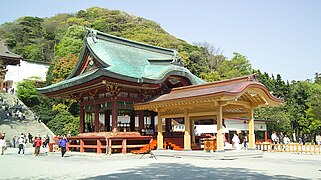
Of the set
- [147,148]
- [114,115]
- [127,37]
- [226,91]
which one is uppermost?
[127,37]

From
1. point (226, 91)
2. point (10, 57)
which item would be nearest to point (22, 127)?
point (10, 57)

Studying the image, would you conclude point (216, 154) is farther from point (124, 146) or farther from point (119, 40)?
point (119, 40)

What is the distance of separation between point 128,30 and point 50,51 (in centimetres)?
2029

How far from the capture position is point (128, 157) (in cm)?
1931

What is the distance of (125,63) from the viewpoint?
2273 cm

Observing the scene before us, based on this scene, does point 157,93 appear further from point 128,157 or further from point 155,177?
point 155,177

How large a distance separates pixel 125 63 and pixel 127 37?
5570 cm

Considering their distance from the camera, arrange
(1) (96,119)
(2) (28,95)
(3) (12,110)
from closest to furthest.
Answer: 1. (1) (96,119)
2. (3) (12,110)
3. (2) (28,95)

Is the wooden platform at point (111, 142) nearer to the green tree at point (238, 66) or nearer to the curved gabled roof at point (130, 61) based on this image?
the curved gabled roof at point (130, 61)

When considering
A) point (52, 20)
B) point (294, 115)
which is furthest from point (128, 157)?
point (52, 20)

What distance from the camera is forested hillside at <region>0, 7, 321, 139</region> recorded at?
153 feet

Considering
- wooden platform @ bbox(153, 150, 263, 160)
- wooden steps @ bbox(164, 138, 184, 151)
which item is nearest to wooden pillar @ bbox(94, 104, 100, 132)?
wooden steps @ bbox(164, 138, 184, 151)

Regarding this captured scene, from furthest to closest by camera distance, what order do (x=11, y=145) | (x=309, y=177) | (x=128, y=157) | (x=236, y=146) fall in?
(x=11, y=145)
(x=236, y=146)
(x=128, y=157)
(x=309, y=177)

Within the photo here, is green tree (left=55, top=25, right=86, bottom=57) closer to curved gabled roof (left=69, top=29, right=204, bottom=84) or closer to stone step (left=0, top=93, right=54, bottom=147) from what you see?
stone step (left=0, top=93, right=54, bottom=147)
